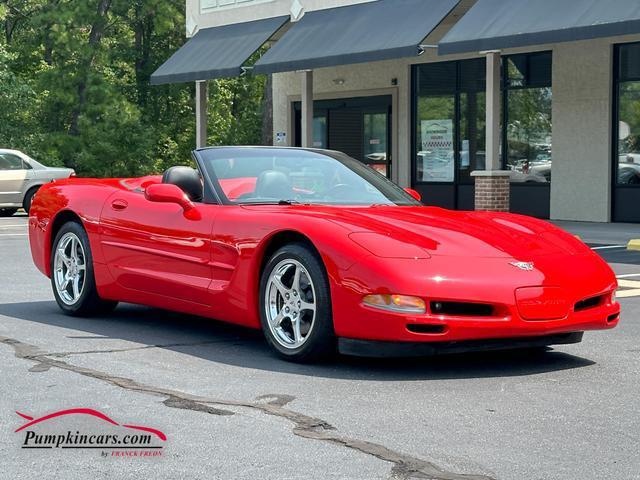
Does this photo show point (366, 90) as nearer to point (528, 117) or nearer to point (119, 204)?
point (528, 117)

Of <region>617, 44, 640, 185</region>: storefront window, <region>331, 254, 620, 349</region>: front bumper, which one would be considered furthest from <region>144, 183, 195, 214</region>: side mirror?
<region>617, 44, 640, 185</region>: storefront window

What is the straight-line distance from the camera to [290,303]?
7.02 meters

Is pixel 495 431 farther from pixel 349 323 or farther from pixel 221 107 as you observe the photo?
pixel 221 107

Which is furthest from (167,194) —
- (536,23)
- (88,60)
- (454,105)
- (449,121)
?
(88,60)

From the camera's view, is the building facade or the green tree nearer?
the building facade

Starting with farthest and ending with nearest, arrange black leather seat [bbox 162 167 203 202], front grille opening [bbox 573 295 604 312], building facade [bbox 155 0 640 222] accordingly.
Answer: building facade [bbox 155 0 640 222] < black leather seat [bbox 162 167 203 202] < front grille opening [bbox 573 295 604 312]

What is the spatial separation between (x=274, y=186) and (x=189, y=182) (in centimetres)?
60

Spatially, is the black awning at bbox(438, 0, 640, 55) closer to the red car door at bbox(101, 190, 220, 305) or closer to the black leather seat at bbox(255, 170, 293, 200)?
the black leather seat at bbox(255, 170, 293, 200)

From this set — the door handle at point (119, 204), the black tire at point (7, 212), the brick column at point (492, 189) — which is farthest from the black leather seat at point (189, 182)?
the black tire at point (7, 212)

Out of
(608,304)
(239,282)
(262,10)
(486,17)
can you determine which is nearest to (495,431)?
(608,304)

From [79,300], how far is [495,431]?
174 inches

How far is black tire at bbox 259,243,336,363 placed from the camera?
677cm

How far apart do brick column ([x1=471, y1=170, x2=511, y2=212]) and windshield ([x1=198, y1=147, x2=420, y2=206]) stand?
42.1 ft

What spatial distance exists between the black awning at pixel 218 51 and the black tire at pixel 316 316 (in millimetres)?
18631
